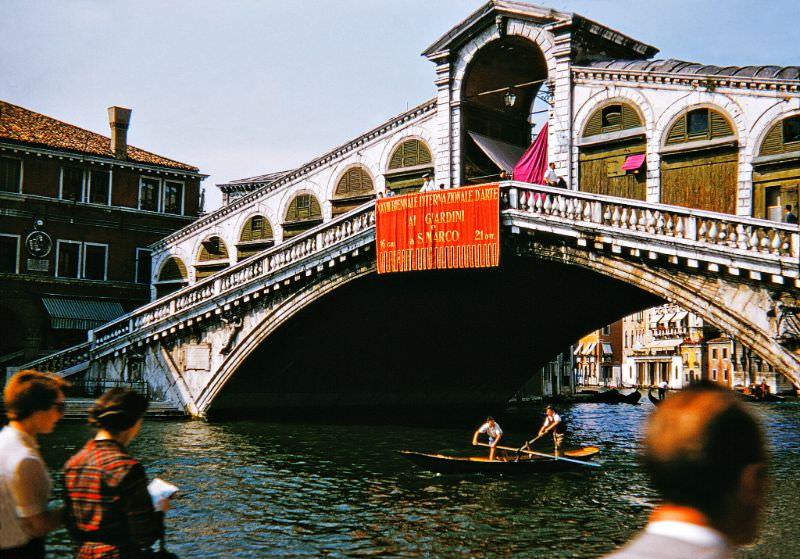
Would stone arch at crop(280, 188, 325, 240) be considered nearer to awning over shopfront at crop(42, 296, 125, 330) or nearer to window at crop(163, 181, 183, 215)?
window at crop(163, 181, 183, 215)

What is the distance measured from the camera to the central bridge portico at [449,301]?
19.6 m

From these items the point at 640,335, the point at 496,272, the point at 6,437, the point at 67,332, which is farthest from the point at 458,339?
the point at 640,335

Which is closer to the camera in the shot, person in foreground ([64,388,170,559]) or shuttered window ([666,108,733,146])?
person in foreground ([64,388,170,559])

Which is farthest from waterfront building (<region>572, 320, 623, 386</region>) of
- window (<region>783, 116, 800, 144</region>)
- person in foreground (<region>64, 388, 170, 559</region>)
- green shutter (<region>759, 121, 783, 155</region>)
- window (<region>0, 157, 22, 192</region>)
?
person in foreground (<region>64, 388, 170, 559</region>)

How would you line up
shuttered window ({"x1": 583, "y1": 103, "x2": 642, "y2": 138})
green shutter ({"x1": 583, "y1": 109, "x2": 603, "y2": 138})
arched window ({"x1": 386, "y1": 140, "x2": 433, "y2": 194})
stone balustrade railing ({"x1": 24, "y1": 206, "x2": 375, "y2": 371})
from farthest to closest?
arched window ({"x1": 386, "y1": 140, "x2": 433, "y2": 194})
stone balustrade railing ({"x1": 24, "y1": 206, "x2": 375, "y2": 371})
green shutter ({"x1": 583, "y1": 109, "x2": 603, "y2": 138})
shuttered window ({"x1": 583, "y1": 103, "x2": 642, "y2": 138})

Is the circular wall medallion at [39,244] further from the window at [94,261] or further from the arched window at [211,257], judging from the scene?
the arched window at [211,257]

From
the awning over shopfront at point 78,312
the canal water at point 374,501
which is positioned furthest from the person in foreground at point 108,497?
the awning over shopfront at point 78,312

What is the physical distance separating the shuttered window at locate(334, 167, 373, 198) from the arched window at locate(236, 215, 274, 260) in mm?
3989

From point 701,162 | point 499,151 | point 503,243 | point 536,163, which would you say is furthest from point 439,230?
point 701,162

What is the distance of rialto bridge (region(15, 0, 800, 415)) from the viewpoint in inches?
819

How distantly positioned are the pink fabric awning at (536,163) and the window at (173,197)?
20072 millimetres

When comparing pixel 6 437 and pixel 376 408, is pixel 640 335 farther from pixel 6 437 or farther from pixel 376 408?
pixel 6 437

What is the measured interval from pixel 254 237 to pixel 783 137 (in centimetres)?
2118

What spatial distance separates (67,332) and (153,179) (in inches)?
325
